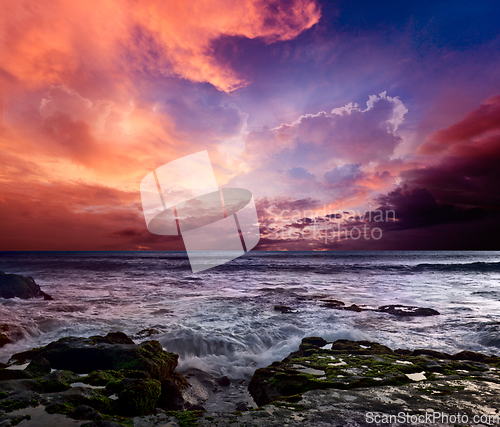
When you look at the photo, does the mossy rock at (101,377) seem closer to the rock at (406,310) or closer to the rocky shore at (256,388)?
the rocky shore at (256,388)

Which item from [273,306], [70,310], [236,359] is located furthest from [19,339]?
[273,306]

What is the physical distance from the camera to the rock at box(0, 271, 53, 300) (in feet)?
53.6

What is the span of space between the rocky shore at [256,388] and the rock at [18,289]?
13.0 m

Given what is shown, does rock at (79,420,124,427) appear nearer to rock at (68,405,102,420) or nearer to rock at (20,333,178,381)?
rock at (68,405,102,420)

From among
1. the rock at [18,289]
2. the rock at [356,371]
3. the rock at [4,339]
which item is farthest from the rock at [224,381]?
the rock at [18,289]

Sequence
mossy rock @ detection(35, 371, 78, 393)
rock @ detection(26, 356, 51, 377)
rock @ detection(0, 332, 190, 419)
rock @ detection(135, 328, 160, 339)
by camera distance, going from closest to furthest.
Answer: rock @ detection(0, 332, 190, 419) → mossy rock @ detection(35, 371, 78, 393) → rock @ detection(26, 356, 51, 377) → rock @ detection(135, 328, 160, 339)

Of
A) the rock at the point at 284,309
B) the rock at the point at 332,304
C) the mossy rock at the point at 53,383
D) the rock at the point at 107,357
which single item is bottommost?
the rock at the point at 332,304

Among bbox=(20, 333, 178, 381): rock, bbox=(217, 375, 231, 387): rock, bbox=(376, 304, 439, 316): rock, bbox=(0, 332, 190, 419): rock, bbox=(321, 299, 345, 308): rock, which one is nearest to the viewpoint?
bbox=(0, 332, 190, 419): rock

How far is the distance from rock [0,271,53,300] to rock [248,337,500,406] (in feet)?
56.3

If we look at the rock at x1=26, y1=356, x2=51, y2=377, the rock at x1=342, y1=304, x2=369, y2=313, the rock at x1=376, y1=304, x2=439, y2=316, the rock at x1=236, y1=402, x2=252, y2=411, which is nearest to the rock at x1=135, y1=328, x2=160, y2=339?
the rock at x1=26, y1=356, x2=51, y2=377

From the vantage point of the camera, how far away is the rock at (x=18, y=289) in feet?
53.6

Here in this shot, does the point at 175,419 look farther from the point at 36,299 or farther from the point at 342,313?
the point at 36,299

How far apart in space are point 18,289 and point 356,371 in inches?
818

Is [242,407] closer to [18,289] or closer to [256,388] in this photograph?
[256,388]
